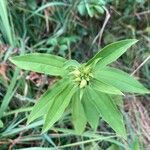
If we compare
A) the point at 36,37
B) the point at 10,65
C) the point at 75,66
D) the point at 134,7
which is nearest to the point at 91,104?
the point at 75,66

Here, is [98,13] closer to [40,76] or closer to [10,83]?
[40,76]

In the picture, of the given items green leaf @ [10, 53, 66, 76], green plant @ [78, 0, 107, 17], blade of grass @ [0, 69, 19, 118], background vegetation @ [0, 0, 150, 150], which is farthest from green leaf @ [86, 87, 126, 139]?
green plant @ [78, 0, 107, 17]

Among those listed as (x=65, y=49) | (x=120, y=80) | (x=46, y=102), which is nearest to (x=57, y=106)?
(x=46, y=102)

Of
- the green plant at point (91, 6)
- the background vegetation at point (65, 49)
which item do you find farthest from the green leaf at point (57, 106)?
the green plant at point (91, 6)

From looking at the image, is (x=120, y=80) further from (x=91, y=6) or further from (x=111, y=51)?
(x=91, y=6)

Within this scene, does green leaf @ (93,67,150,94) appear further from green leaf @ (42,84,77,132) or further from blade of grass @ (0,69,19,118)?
blade of grass @ (0,69,19,118)

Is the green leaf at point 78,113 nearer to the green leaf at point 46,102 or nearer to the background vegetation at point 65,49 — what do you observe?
the green leaf at point 46,102
